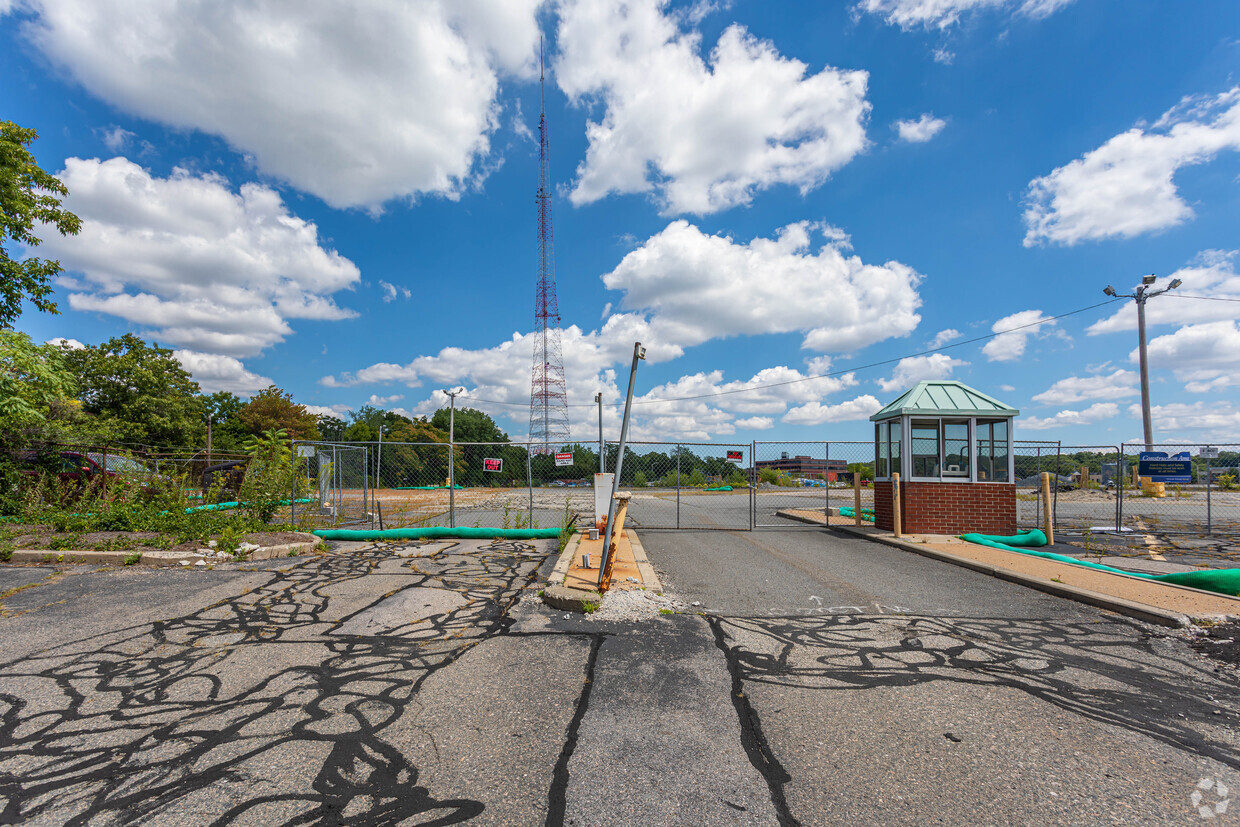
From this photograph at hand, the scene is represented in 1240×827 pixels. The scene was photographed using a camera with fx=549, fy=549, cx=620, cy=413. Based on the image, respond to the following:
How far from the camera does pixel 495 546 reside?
1058cm

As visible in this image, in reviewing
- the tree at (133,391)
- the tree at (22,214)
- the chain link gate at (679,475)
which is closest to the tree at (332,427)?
the tree at (133,391)

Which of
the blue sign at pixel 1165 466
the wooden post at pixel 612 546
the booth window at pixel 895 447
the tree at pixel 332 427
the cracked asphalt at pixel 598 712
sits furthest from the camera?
the tree at pixel 332 427

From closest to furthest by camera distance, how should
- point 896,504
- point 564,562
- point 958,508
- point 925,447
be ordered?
1. point 564,562
2. point 896,504
3. point 958,508
4. point 925,447

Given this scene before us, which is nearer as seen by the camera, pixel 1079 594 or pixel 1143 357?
pixel 1079 594

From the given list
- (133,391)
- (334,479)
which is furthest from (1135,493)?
(133,391)

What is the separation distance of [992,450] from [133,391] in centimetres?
4134

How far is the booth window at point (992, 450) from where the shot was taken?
12258 mm

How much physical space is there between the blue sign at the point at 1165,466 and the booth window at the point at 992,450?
15.8 ft

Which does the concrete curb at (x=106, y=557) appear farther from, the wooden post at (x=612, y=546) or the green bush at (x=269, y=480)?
the wooden post at (x=612, y=546)

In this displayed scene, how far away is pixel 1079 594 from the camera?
660 cm

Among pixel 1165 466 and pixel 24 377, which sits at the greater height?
pixel 24 377

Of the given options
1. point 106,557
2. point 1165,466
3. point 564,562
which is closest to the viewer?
point 564,562

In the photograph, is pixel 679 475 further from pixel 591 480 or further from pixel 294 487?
pixel 294 487

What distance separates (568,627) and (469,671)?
4.39ft
